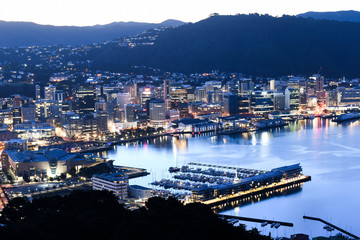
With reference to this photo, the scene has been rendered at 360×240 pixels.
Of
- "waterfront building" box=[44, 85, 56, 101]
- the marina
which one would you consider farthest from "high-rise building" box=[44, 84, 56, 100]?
the marina

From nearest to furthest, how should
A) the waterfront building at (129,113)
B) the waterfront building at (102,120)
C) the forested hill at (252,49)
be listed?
the waterfront building at (102,120) → the waterfront building at (129,113) → the forested hill at (252,49)

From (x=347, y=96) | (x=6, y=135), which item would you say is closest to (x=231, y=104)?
(x=347, y=96)

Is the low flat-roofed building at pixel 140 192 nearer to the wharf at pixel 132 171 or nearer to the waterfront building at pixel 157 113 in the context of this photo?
the wharf at pixel 132 171

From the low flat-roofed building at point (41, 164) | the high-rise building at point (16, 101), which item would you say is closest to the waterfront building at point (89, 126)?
the high-rise building at point (16, 101)

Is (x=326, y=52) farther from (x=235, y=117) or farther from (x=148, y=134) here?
(x=148, y=134)

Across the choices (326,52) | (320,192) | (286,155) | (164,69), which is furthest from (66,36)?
(320,192)

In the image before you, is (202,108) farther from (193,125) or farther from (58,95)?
(58,95)

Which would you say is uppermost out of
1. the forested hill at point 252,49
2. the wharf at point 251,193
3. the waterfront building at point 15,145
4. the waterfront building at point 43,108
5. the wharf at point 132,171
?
the forested hill at point 252,49
